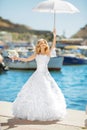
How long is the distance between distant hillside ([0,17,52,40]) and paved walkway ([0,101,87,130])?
1026mm

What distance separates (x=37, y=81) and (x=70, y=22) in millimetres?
870

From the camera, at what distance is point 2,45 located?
432cm

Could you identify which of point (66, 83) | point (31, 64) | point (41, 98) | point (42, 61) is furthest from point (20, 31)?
point (41, 98)

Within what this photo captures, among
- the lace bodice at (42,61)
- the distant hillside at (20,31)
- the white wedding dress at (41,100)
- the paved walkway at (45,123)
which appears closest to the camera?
the paved walkway at (45,123)

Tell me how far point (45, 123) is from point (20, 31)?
138cm

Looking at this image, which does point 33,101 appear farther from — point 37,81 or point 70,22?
point 70,22

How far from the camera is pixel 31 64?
4.17 meters

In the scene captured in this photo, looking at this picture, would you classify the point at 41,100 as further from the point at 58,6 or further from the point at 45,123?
the point at 58,6

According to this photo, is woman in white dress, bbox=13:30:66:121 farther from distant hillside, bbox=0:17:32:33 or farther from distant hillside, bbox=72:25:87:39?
distant hillside, bbox=0:17:32:33

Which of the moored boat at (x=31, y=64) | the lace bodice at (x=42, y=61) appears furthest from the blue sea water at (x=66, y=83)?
the lace bodice at (x=42, y=61)

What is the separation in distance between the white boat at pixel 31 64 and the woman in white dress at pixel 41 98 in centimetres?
47

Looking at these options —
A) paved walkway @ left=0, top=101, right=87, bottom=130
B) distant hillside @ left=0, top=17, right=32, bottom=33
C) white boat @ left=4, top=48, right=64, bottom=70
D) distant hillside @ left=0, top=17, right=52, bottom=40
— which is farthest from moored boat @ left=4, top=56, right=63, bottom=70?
paved walkway @ left=0, top=101, right=87, bottom=130

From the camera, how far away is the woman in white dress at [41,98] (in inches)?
138

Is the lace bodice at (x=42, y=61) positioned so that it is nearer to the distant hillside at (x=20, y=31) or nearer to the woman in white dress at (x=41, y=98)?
the woman in white dress at (x=41, y=98)
